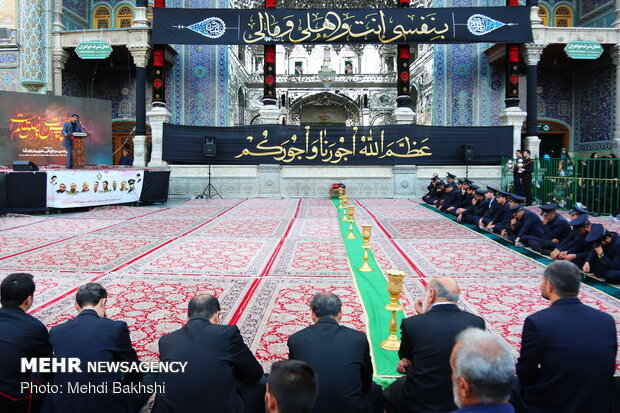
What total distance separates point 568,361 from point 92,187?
844 centimetres

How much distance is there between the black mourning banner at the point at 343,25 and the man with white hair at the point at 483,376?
1110 centimetres

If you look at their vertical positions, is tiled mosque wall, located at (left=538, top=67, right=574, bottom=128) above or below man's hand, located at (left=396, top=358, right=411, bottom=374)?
above

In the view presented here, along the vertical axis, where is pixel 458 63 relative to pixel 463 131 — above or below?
above

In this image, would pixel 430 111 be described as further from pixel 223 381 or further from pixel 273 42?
pixel 223 381

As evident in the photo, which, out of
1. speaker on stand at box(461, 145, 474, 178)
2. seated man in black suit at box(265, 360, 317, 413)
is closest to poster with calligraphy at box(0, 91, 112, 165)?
speaker on stand at box(461, 145, 474, 178)

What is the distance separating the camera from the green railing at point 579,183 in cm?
777

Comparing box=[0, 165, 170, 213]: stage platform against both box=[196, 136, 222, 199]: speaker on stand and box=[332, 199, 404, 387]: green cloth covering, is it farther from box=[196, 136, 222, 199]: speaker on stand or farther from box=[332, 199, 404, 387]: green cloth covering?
box=[332, 199, 404, 387]: green cloth covering

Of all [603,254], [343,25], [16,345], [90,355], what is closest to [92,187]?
[343,25]

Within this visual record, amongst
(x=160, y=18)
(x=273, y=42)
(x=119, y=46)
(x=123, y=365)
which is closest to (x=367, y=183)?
(x=273, y=42)

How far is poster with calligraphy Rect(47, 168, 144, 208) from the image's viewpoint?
785cm

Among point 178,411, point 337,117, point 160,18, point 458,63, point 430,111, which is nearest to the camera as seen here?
point 178,411

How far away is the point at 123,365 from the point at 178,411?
33cm

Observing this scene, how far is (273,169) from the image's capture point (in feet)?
36.9

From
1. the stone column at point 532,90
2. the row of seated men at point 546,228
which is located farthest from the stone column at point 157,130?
the stone column at point 532,90
